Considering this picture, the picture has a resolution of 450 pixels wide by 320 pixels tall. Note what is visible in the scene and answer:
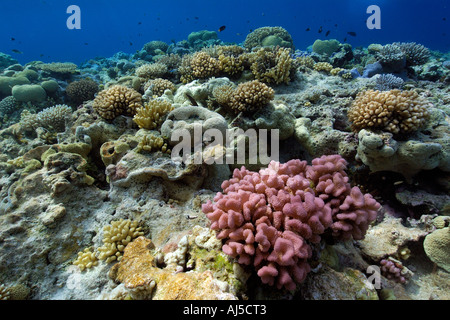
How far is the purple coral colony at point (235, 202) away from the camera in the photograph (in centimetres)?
228

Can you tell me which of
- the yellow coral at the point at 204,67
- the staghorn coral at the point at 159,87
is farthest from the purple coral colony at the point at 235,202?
the yellow coral at the point at 204,67

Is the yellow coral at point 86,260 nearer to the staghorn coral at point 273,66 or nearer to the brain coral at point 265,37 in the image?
the staghorn coral at point 273,66

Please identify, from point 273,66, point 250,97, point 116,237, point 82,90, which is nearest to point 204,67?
point 273,66

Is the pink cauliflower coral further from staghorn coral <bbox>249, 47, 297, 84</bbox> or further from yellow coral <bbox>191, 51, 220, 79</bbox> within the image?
yellow coral <bbox>191, 51, 220, 79</bbox>

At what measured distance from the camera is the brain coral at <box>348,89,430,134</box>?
12.1 feet

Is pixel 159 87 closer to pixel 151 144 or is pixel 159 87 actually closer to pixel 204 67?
pixel 204 67

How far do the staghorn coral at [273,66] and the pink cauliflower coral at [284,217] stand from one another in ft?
14.2

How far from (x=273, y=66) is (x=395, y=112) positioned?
3916 millimetres

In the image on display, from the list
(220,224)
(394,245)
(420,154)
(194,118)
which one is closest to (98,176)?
(194,118)

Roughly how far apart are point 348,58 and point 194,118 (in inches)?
407

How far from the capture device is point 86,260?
10.2 ft

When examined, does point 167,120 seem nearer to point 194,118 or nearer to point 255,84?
point 194,118

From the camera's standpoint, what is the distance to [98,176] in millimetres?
4605

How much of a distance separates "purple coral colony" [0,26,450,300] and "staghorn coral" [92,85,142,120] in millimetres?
31
